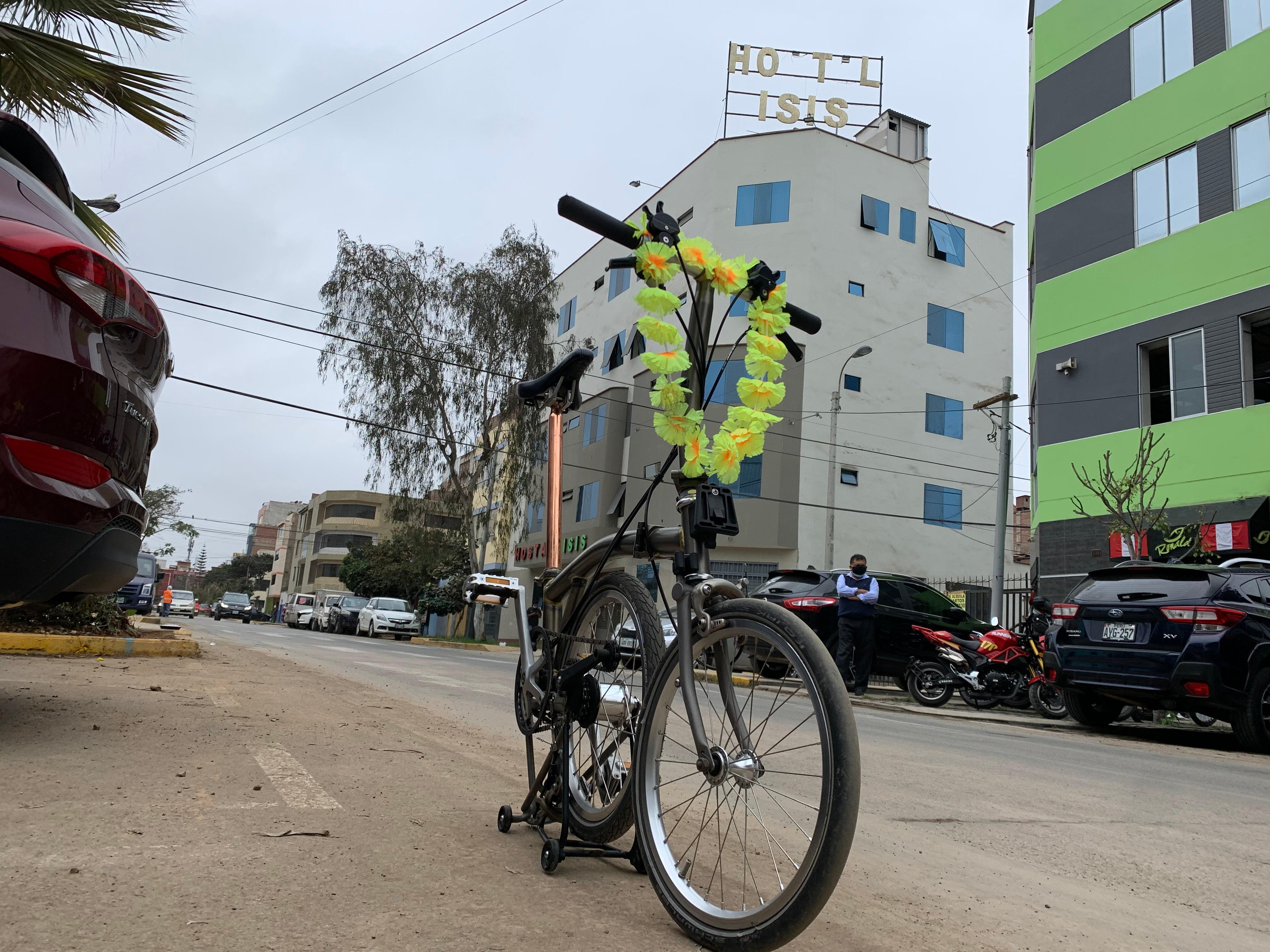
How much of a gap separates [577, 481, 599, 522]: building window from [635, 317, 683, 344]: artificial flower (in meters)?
33.5

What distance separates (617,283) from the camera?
129ft

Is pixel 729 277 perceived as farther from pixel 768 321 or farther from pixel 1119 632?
pixel 1119 632

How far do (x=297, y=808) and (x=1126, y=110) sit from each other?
67.7ft

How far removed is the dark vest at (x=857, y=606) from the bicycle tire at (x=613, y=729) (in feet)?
32.1

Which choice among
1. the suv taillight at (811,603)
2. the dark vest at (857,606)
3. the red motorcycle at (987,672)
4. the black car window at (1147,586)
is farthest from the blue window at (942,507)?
the black car window at (1147,586)

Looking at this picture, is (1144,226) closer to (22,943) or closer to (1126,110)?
(1126,110)

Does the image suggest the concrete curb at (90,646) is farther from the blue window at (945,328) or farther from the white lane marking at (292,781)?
the blue window at (945,328)

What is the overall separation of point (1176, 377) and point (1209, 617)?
33.7 ft

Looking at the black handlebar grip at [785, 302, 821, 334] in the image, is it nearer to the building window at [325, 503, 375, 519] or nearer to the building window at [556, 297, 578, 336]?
the building window at [556, 297, 578, 336]

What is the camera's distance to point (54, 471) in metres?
3.41

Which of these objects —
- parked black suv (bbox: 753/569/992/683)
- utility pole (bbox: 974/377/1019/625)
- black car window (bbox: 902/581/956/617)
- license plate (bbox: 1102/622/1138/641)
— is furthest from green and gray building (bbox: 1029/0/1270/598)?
license plate (bbox: 1102/622/1138/641)

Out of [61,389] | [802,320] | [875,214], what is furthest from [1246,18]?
[61,389]

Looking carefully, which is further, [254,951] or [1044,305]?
[1044,305]

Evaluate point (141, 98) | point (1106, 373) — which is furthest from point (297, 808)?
point (1106, 373)
